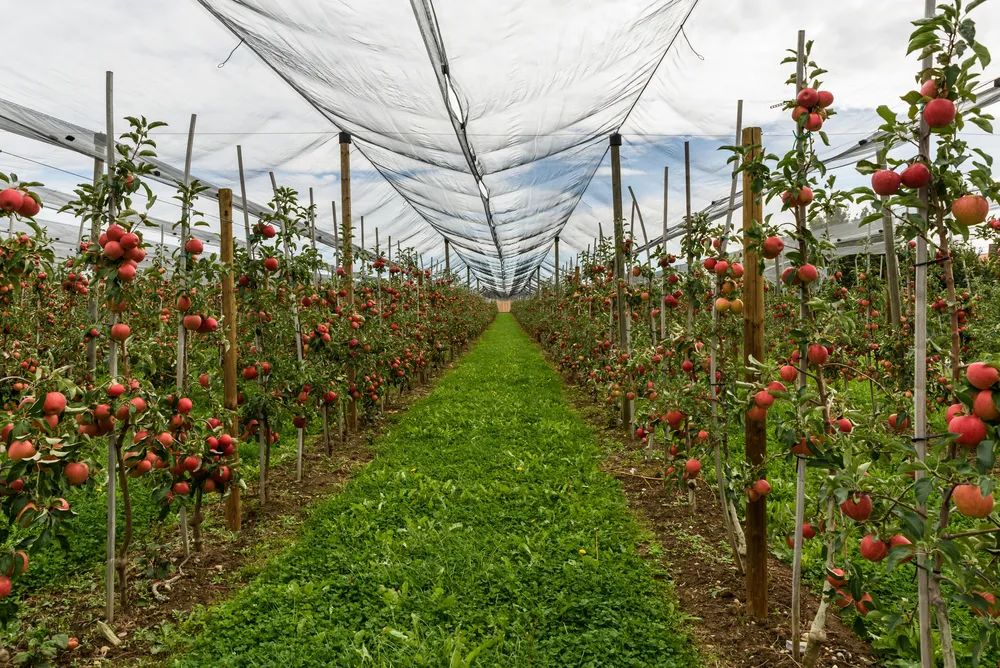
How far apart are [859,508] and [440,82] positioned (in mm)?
5360

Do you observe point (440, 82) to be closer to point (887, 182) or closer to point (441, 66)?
point (441, 66)

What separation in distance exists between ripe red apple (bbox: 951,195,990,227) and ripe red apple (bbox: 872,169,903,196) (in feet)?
Result: 0.47

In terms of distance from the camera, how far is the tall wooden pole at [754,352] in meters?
2.60

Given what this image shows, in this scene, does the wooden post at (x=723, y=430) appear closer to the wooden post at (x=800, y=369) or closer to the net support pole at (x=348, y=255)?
the wooden post at (x=800, y=369)

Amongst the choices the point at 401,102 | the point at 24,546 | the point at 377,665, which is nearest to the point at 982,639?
the point at 377,665

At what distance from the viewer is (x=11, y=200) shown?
2.11 metres

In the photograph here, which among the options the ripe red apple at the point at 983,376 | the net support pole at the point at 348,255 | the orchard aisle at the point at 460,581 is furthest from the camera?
the net support pole at the point at 348,255

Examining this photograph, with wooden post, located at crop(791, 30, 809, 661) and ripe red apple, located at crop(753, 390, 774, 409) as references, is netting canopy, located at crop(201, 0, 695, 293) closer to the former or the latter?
wooden post, located at crop(791, 30, 809, 661)

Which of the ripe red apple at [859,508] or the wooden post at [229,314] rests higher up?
the wooden post at [229,314]

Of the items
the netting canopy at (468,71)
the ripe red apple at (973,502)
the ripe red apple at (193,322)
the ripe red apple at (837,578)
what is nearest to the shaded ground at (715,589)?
the ripe red apple at (837,578)

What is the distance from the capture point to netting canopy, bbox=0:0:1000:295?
4.51 metres

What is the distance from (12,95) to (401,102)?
3.43m

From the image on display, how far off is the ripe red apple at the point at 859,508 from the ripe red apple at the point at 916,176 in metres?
0.89

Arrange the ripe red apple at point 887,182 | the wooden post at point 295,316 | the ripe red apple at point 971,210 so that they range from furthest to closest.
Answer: the wooden post at point 295,316 → the ripe red apple at point 887,182 → the ripe red apple at point 971,210
